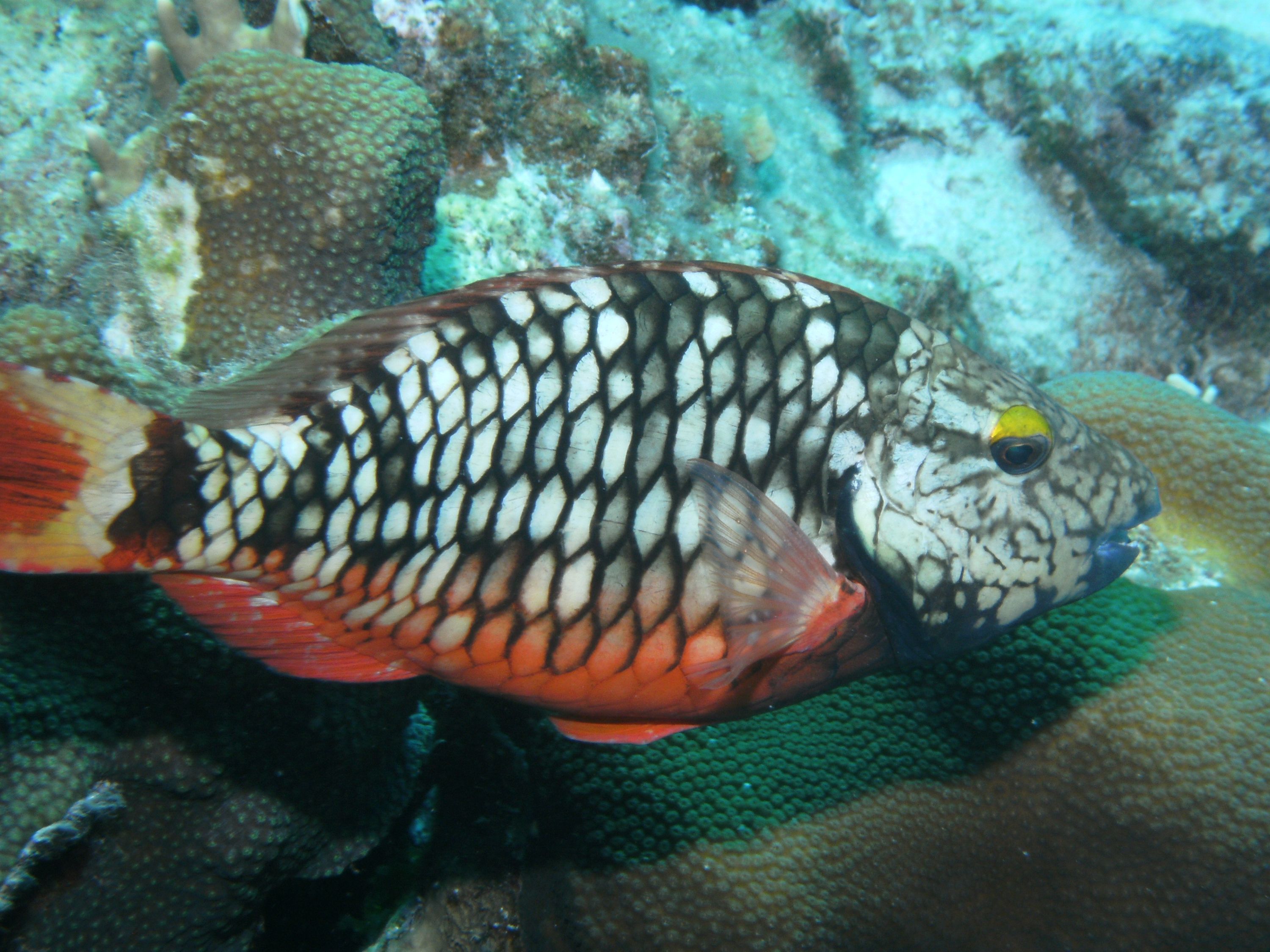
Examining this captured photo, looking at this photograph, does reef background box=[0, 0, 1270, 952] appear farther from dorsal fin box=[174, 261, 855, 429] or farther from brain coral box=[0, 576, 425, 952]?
dorsal fin box=[174, 261, 855, 429]

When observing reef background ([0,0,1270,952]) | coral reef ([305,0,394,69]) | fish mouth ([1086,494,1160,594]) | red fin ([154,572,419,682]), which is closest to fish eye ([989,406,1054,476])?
fish mouth ([1086,494,1160,594])

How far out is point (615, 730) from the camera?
194 cm

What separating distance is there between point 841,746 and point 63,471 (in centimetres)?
268

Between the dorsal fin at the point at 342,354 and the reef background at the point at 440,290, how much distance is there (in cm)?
90

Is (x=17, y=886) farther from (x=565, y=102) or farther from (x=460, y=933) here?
(x=565, y=102)

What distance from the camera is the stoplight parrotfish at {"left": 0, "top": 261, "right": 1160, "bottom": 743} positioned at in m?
1.58

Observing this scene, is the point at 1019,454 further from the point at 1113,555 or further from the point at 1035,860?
the point at 1035,860

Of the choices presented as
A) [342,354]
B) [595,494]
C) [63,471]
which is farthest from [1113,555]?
[63,471]

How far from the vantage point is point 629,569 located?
5.60 ft

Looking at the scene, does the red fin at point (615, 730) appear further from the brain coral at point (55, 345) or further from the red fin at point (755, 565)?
the brain coral at point (55, 345)

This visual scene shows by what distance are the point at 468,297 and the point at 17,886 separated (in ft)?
7.05

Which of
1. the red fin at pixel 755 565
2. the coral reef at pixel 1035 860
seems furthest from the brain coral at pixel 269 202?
the coral reef at pixel 1035 860

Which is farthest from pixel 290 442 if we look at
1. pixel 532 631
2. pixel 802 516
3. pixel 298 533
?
pixel 802 516

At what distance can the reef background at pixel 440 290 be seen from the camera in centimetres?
223
